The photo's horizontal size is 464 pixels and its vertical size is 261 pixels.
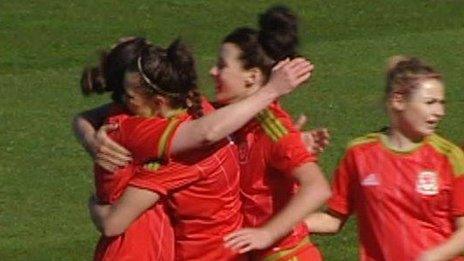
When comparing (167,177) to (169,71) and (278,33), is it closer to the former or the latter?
(169,71)

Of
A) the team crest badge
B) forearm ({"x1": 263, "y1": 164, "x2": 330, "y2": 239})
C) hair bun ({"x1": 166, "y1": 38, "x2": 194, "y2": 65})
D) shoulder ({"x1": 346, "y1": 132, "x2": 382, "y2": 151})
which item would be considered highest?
hair bun ({"x1": 166, "y1": 38, "x2": 194, "y2": 65})

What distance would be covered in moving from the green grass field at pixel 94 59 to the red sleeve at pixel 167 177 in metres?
4.86

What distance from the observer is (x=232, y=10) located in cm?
2270

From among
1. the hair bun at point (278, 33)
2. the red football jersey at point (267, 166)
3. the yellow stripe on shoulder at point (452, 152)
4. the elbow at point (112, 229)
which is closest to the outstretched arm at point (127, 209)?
the elbow at point (112, 229)

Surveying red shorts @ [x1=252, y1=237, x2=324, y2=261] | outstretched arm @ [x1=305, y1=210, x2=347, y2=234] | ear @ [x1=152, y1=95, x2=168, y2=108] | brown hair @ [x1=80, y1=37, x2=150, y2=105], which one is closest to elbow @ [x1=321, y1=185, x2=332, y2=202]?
red shorts @ [x1=252, y1=237, x2=324, y2=261]

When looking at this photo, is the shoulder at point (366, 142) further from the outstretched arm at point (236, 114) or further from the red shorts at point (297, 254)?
the outstretched arm at point (236, 114)

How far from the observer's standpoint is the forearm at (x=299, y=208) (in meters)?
6.02

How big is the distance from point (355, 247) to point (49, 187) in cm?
311

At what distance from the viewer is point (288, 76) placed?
5836mm

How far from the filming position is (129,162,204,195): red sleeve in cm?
588

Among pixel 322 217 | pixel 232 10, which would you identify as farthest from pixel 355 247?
pixel 232 10

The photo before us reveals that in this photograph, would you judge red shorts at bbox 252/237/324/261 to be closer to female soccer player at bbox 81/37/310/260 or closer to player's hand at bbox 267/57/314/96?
female soccer player at bbox 81/37/310/260

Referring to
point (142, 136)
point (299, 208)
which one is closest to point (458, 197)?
point (299, 208)

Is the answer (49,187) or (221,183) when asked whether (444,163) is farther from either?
(49,187)
